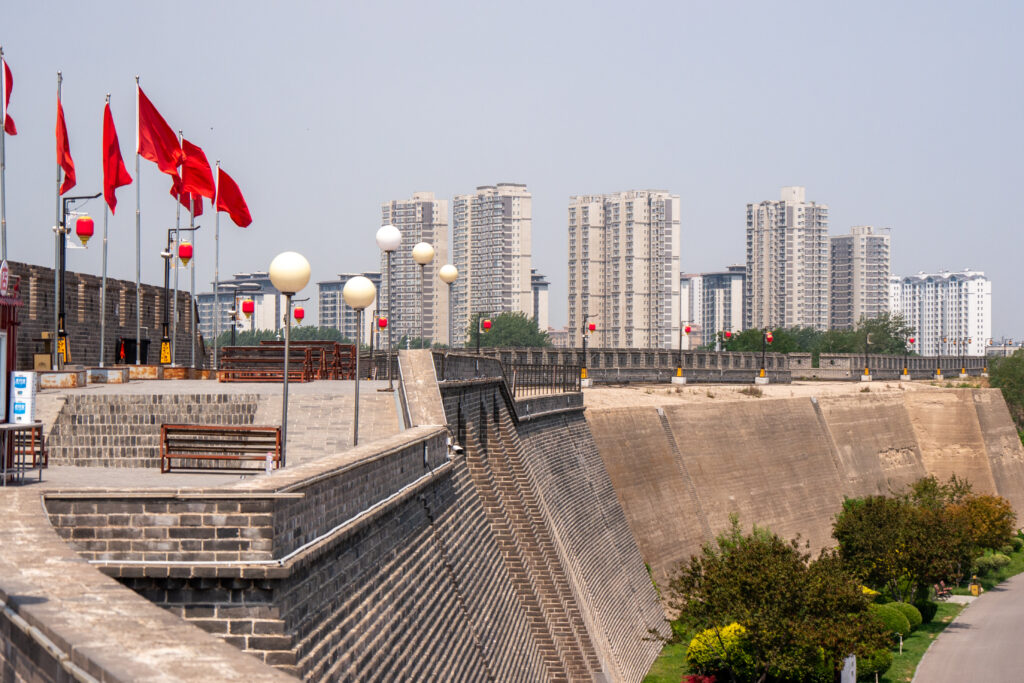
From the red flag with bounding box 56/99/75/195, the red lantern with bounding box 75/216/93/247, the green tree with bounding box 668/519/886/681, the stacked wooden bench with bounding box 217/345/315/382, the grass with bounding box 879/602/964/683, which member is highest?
the red flag with bounding box 56/99/75/195

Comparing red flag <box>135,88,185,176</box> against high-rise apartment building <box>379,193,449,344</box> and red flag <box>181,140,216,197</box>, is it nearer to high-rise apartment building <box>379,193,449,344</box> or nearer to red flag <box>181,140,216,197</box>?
red flag <box>181,140,216,197</box>

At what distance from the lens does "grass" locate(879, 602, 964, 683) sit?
27609 millimetres

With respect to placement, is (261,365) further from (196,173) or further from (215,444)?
(215,444)

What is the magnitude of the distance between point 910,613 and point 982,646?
2.23m

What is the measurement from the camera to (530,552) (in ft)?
65.5

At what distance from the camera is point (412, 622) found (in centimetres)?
1139

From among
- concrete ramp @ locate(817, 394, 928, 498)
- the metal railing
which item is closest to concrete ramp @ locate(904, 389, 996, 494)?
concrete ramp @ locate(817, 394, 928, 498)

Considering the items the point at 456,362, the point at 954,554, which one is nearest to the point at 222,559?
the point at 456,362

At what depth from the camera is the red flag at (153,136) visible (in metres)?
25.9

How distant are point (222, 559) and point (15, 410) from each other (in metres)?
5.71

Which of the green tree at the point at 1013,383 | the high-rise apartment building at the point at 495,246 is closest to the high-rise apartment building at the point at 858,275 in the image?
the high-rise apartment building at the point at 495,246

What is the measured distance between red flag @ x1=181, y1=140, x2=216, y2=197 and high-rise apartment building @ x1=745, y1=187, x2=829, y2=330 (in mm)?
129895

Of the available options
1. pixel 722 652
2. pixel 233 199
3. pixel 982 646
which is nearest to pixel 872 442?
pixel 982 646

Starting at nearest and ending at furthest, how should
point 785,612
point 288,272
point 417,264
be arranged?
1. point 288,272
2. point 785,612
3. point 417,264
